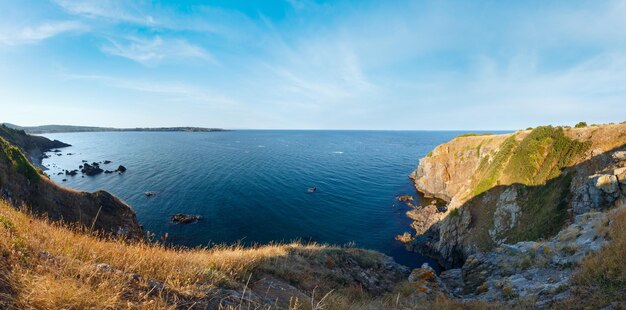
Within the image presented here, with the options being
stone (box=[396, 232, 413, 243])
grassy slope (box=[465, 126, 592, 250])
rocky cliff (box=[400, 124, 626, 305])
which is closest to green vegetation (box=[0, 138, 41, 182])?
rocky cliff (box=[400, 124, 626, 305])

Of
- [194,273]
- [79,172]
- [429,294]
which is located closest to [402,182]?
[429,294]

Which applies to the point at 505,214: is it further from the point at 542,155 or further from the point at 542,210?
the point at 542,155

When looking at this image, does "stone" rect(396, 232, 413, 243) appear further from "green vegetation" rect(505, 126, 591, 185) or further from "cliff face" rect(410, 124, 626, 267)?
"green vegetation" rect(505, 126, 591, 185)

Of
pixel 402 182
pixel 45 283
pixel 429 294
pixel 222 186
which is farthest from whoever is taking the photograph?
pixel 402 182

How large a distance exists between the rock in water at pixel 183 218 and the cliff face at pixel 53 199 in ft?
31.6

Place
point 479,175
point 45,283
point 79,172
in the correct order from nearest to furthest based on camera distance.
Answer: point 45,283
point 479,175
point 79,172

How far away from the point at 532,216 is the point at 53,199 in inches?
1696

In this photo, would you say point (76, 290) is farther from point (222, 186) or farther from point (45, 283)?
point (222, 186)

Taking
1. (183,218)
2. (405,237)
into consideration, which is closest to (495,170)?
(405,237)

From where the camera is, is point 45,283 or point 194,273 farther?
point 194,273

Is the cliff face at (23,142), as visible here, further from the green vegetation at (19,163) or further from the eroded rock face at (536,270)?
the eroded rock face at (536,270)

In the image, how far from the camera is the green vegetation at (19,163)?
70.4 ft

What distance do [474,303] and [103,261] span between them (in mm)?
11426

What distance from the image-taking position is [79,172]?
6906cm
